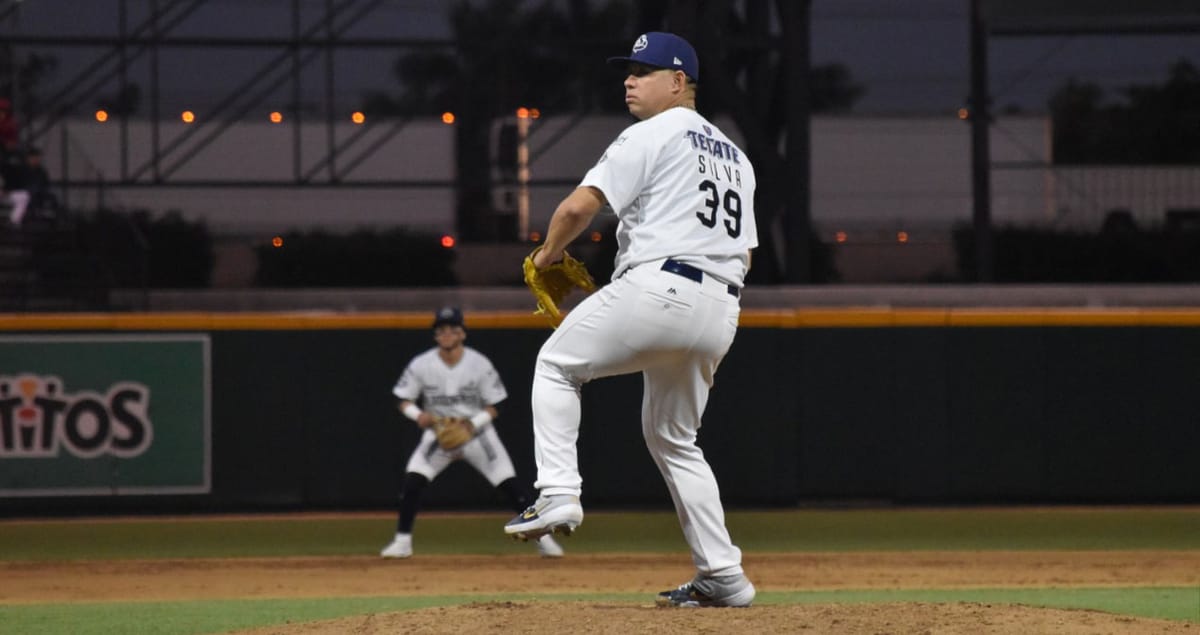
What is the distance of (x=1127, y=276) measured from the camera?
21.9 m

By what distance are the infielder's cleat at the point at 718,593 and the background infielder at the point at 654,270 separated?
2.09ft

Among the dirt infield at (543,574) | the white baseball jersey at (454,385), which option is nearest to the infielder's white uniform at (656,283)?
the dirt infield at (543,574)

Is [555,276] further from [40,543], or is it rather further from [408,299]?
[408,299]

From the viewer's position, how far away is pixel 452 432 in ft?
37.0

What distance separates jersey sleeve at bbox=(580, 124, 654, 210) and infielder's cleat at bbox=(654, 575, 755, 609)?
5.01 ft

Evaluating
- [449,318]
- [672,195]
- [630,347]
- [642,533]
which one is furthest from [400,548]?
[672,195]

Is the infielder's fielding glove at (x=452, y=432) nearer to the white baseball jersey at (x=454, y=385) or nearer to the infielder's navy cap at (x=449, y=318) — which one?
the white baseball jersey at (x=454, y=385)

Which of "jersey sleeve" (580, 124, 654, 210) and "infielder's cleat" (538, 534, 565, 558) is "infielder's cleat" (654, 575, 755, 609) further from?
"infielder's cleat" (538, 534, 565, 558)

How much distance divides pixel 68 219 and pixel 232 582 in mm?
9586

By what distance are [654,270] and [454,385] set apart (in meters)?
5.76

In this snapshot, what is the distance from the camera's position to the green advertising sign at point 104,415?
514 inches

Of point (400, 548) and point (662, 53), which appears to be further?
point (400, 548)

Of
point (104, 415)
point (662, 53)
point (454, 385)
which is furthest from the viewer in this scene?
point (104, 415)

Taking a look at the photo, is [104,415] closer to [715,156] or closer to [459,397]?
[459,397]
